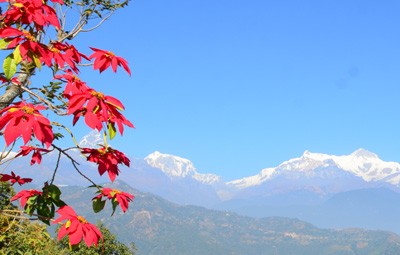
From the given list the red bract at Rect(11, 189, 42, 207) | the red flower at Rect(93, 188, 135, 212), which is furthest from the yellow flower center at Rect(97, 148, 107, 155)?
the red bract at Rect(11, 189, 42, 207)

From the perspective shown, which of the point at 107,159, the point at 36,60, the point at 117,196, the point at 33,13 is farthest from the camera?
the point at 117,196

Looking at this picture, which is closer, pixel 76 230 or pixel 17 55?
pixel 76 230

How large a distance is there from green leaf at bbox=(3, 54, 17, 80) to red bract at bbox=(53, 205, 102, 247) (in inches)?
47.1

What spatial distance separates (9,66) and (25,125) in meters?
0.93

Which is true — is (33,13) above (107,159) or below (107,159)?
above

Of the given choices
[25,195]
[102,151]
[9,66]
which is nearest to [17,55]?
[9,66]

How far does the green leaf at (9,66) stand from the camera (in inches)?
139

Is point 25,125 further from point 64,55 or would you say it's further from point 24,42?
point 64,55

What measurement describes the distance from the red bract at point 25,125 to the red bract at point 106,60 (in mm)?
1338

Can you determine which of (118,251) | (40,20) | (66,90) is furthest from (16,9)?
(118,251)

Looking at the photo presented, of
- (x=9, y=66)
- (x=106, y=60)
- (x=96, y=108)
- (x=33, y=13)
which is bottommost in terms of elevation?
(x=96, y=108)

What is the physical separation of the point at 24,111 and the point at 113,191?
5.71 feet

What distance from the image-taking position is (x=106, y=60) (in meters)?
4.36

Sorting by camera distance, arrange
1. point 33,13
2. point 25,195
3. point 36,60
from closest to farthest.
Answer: point 36,60 → point 33,13 → point 25,195
